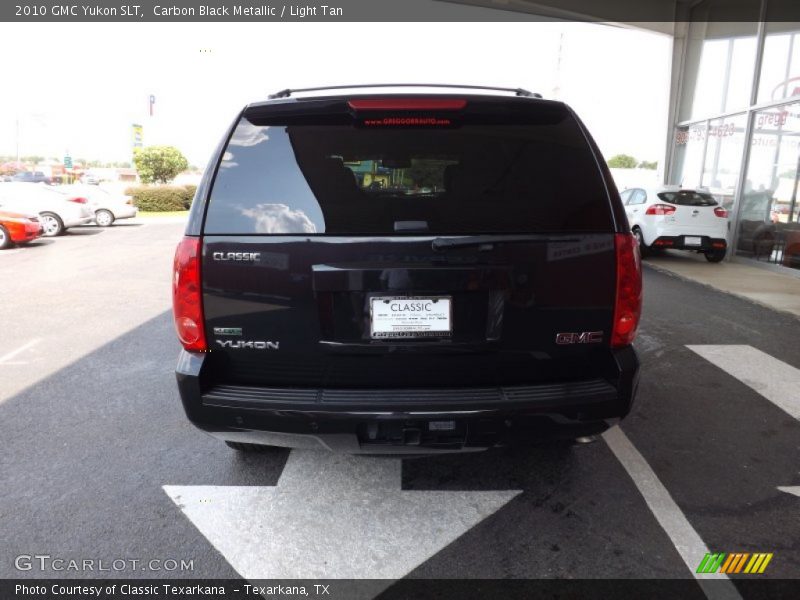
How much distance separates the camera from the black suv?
7.53 ft

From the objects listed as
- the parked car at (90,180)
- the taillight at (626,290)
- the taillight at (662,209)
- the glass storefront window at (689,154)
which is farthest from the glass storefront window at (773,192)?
the parked car at (90,180)

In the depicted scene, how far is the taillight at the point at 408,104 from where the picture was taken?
7.77 ft

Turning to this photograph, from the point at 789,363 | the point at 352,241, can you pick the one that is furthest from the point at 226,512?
the point at 789,363

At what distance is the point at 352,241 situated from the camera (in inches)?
89.0

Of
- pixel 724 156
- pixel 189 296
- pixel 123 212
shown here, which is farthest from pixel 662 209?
pixel 123 212

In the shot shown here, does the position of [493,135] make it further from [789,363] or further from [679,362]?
[789,363]

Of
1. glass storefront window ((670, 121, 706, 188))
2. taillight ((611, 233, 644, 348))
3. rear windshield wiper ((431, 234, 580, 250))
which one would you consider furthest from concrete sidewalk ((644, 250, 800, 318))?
rear windshield wiper ((431, 234, 580, 250))

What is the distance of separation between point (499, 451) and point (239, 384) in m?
1.66

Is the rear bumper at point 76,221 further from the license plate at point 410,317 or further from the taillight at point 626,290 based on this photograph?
the taillight at point 626,290

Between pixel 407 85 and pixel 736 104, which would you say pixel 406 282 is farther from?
pixel 736 104

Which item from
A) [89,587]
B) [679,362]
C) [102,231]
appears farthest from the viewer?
[102,231]

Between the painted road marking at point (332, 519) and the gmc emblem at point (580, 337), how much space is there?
0.96 metres

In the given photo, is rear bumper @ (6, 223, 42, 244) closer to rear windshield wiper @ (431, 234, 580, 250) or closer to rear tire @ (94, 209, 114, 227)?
rear tire @ (94, 209, 114, 227)

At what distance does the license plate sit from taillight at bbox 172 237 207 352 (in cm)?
74
